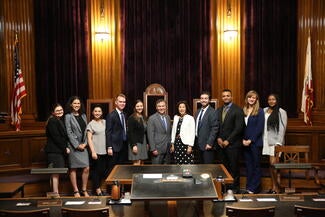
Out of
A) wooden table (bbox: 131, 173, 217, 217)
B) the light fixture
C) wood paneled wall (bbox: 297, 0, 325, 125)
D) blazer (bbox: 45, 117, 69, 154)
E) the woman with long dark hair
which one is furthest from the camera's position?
the light fixture

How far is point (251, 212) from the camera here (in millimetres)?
3201

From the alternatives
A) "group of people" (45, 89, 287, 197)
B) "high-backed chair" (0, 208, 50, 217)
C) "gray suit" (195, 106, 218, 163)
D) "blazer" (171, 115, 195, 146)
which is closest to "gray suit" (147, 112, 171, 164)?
"group of people" (45, 89, 287, 197)

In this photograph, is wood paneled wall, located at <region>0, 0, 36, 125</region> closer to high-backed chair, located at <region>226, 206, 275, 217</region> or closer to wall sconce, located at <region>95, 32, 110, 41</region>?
wall sconce, located at <region>95, 32, 110, 41</region>

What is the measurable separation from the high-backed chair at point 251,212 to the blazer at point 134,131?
3098mm

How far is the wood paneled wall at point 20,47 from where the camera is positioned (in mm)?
7582

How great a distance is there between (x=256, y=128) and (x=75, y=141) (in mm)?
2640

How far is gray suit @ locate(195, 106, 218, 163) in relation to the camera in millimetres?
6262

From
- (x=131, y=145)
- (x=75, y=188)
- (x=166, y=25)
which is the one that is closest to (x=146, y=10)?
(x=166, y=25)

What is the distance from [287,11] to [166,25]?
2.39m

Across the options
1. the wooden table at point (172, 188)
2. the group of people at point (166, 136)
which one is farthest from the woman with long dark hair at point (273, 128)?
the wooden table at point (172, 188)

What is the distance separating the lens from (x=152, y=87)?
784 centimetres

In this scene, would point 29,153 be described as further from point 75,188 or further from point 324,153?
point 324,153

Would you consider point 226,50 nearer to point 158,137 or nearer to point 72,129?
point 158,137

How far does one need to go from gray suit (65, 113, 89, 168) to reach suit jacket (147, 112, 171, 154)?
969mm
